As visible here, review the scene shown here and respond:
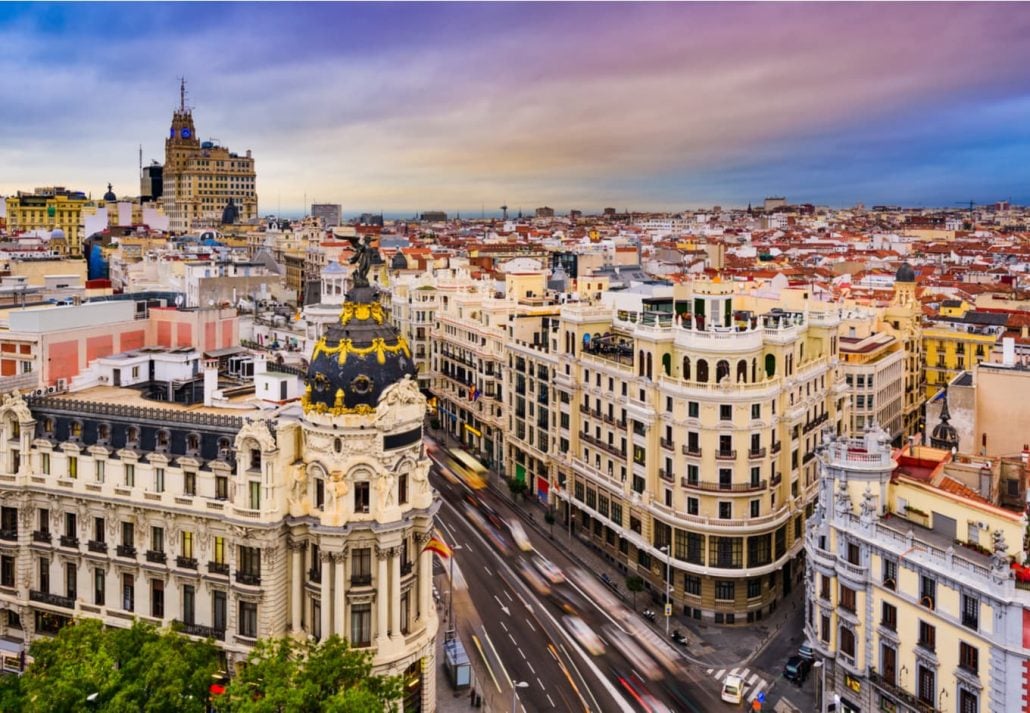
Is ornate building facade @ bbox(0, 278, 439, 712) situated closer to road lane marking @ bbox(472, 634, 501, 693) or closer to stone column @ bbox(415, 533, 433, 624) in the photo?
stone column @ bbox(415, 533, 433, 624)

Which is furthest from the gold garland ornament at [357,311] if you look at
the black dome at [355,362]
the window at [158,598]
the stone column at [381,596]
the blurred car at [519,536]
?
the blurred car at [519,536]

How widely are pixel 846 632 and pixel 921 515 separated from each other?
9.89 metres

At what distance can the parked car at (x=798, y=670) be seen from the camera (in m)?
76.0

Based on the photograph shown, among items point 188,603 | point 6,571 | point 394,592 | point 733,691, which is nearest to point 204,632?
point 188,603

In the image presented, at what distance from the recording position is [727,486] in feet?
286

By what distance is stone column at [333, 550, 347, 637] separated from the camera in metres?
62.4

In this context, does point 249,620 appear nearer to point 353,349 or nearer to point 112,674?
point 112,674

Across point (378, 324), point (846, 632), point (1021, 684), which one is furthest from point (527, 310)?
point (1021, 684)

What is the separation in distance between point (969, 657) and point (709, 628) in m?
32.3

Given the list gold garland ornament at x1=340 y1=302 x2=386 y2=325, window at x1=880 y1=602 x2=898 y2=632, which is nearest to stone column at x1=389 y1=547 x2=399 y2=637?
gold garland ornament at x1=340 y1=302 x2=386 y2=325

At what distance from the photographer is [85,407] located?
→ 7131 cm

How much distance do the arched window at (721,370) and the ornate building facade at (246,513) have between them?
3311cm

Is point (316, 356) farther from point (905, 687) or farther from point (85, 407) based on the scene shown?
point (905, 687)

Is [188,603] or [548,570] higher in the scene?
[188,603]
